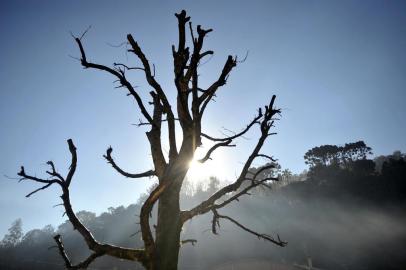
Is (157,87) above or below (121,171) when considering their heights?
above

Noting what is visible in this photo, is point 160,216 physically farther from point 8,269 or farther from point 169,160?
point 8,269

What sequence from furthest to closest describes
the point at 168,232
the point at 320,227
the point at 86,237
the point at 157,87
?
1. the point at 320,227
2. the point at 157,87
3. the point at 168,232
4. the point at 86,237

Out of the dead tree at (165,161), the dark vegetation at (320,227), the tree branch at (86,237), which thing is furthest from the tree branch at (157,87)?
the dark vegetation at (320,227)

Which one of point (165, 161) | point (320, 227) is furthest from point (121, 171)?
point (320, 227)

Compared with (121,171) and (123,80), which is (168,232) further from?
(123,80)

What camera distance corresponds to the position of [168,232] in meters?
2.63

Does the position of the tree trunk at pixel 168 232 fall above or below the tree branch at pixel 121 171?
below

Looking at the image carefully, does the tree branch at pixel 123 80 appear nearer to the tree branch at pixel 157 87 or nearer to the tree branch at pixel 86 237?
the tree branch at pixel 157 87

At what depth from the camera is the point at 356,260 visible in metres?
39.8

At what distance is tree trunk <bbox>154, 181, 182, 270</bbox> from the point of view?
2443 millimetres

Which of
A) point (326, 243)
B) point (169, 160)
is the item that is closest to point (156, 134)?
point (169, 160)

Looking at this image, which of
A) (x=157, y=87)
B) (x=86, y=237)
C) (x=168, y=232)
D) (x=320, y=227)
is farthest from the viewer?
(x=320, y=227)

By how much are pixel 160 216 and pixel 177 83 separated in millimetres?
1397

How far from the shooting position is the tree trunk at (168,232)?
8.02 feet
